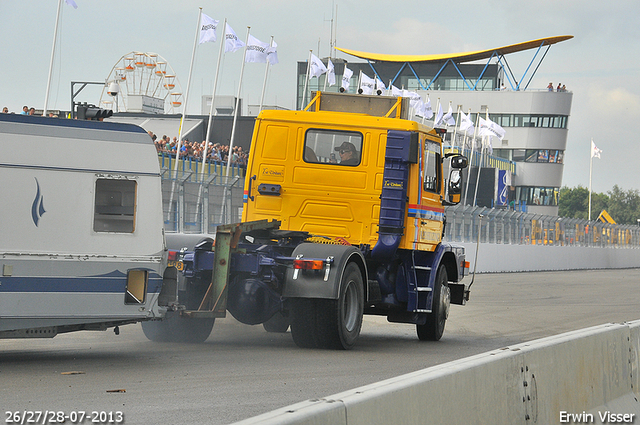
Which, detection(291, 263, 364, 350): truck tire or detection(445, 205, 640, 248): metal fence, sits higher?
detection(445, 205, 640, 248): metal fence

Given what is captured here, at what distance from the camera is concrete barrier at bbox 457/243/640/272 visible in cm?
3959

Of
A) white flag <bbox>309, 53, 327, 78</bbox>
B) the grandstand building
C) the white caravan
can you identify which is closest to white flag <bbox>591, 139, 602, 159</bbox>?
the grandstand building

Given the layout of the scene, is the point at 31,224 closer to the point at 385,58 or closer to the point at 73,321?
the point at 73,321

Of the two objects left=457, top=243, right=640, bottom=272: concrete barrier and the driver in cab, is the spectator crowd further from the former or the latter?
the driver in cab

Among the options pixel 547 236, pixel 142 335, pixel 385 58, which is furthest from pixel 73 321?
pixel 385 58

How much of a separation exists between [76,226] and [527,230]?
3676 centimetres

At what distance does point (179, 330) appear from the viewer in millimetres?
12797

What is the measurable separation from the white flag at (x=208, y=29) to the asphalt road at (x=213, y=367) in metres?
21.3

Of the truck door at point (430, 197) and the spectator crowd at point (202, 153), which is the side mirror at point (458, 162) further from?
the spectator crowd at point (202, 153)

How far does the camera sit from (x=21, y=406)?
A: 7.13 m

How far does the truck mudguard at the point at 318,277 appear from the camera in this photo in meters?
11.1

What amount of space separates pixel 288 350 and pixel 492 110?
92.2 metres

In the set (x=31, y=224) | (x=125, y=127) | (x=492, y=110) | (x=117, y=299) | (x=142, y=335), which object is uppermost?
(x=492, y=110)

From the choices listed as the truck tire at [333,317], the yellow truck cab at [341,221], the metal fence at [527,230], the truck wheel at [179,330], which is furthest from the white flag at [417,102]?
the truck tire at [333,317]
